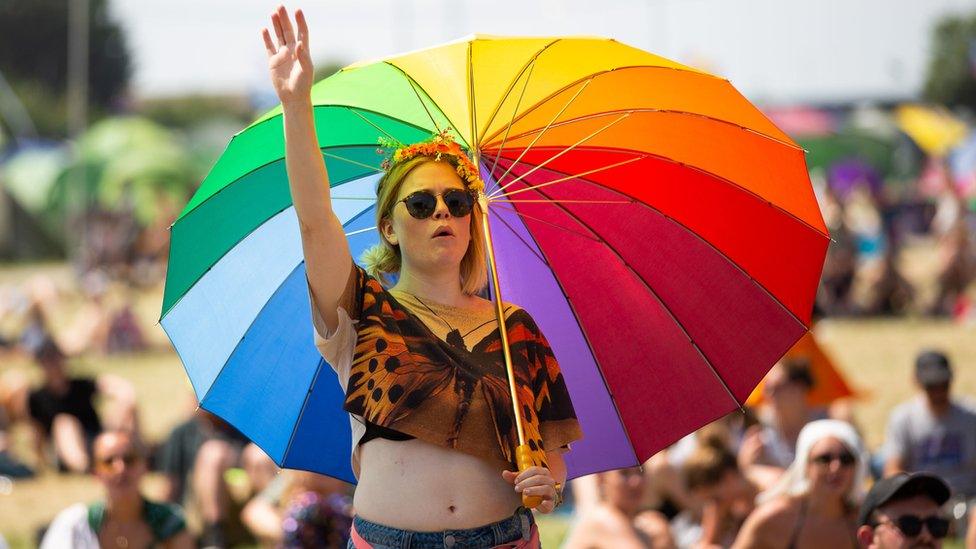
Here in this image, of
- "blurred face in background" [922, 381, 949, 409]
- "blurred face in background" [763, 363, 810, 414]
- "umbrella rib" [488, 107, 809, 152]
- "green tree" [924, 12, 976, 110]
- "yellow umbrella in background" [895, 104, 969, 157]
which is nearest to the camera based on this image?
"umbrella rib" [488, 107, 809, 152]

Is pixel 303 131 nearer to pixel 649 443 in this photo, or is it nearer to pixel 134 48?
pixel 649 443

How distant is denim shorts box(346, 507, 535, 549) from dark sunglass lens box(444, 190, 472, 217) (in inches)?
26.4

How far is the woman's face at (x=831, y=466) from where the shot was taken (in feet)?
18.2

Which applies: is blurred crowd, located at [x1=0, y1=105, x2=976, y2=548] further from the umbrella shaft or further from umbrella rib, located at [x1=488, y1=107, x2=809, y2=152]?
the umbrella shaft

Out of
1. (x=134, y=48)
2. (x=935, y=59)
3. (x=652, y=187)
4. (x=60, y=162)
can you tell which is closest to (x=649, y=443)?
(x=652, y=187)

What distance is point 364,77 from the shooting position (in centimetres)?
344

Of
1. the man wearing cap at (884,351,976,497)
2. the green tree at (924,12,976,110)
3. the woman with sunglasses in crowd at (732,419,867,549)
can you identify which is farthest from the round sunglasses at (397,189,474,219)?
the green tree at (924,12,976,110)

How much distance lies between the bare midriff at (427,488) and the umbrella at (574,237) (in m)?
0.54

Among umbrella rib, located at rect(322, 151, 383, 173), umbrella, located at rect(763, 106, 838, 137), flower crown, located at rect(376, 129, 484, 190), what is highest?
umbrella, located at rect(763, 106, 838, 137)

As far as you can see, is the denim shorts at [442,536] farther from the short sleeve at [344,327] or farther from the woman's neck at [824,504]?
the woman's neck at [824,504]

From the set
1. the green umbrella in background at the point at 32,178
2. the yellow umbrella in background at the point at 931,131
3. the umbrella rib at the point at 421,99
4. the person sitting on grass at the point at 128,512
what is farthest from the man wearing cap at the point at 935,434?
the yellow umbrella in background at the point at 931,131

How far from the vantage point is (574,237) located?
11.9 ft

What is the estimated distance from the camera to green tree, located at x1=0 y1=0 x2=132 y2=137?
78500 mm

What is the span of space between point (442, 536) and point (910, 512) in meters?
1.98
